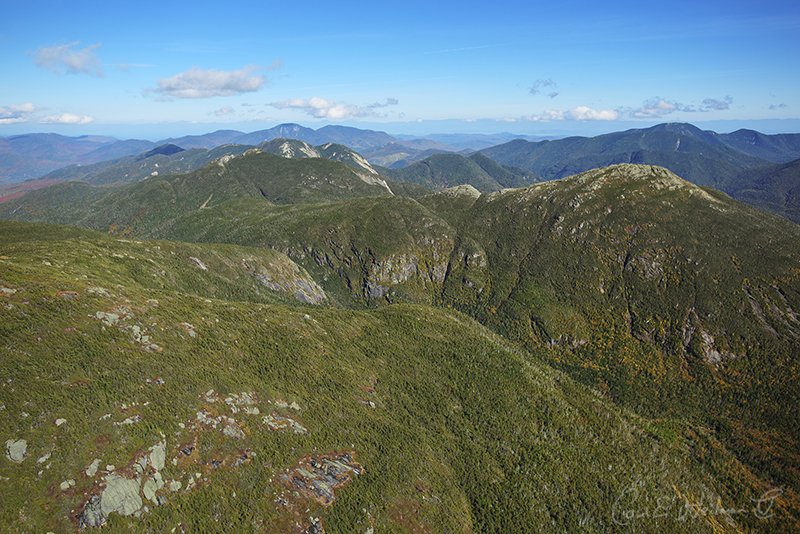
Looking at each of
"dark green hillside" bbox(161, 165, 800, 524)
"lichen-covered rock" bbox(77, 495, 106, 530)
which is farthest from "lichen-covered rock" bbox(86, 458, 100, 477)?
"dark green hillside" bbox(161, 165, 800, 524)

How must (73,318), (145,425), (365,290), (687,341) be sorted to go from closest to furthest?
(145,425), (73,318), (687,341), (365,290)

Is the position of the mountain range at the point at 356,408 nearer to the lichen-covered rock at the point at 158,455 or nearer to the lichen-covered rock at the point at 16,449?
the lichen-covered rock at the point at 16,449

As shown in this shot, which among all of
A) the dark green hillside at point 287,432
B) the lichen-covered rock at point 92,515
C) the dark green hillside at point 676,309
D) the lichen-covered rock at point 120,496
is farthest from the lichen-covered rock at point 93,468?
the dark green hillside at point 676,309

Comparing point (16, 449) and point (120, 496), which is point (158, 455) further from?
point (16, 449)

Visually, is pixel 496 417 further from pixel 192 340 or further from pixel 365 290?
pixel 365 290

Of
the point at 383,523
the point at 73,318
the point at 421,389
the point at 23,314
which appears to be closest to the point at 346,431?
the point at 383,523

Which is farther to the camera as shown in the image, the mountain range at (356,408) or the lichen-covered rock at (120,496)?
the mountain range at (356,408)
